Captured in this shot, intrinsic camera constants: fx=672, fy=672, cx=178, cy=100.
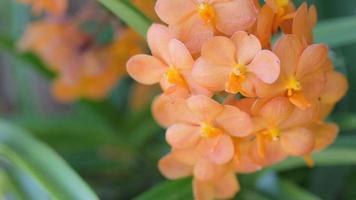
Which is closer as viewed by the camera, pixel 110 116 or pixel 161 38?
pixel 161 38

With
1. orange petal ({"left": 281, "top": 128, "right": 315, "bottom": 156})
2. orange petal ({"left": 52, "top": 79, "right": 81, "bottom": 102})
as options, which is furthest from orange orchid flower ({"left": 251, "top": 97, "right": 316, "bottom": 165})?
orange petal ({"left": 52, "top": 79, "right": 81, "bottom": 102})

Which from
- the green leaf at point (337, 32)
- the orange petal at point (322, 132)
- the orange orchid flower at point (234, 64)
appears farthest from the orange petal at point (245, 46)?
the green leaf at point (337, 32)

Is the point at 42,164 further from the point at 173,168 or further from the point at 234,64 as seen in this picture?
the point at 234,64

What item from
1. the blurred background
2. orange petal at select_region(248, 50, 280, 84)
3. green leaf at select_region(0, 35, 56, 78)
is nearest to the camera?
orange petal at select_region(248, 50, 280, 84)

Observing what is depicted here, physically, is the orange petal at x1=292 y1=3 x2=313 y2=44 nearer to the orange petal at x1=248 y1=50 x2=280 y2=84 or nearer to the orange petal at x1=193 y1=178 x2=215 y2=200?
the orange petal at x1=248 y1=50 x2=280 y2=84

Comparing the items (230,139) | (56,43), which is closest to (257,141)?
(230,139)

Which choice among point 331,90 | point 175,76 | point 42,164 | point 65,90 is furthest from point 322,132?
point 65,90
